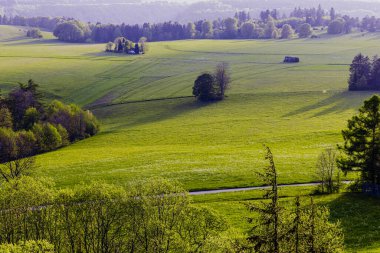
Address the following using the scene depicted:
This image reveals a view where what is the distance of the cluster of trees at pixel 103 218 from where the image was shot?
39.8m

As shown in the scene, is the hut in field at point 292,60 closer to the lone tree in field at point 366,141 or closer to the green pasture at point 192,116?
the green pasture at point 192,116

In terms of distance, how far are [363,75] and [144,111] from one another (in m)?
67.7

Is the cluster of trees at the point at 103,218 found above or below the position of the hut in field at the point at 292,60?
below

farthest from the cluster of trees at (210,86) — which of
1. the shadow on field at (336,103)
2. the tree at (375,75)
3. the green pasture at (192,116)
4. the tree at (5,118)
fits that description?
the tree at (5,118)

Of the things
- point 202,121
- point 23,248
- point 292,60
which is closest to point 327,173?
point 23,248

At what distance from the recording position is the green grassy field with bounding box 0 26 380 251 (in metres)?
67.1

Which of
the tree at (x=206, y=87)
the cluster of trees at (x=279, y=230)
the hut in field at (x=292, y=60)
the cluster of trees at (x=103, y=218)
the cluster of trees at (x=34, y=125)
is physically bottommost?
the cluster of trees at (x=34, y=125)

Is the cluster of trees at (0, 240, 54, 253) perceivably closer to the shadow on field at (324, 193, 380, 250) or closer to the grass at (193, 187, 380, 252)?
the grass at (193, 187, 380, 252)

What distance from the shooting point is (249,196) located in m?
57.8

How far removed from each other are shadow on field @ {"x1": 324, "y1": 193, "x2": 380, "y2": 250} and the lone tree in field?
129 inches

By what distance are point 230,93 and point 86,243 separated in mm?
103290

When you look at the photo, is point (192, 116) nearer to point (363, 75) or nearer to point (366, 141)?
point (363, 75)

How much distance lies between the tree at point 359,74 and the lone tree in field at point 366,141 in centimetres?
→ 8501

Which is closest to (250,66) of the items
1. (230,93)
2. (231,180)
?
(230,93)
